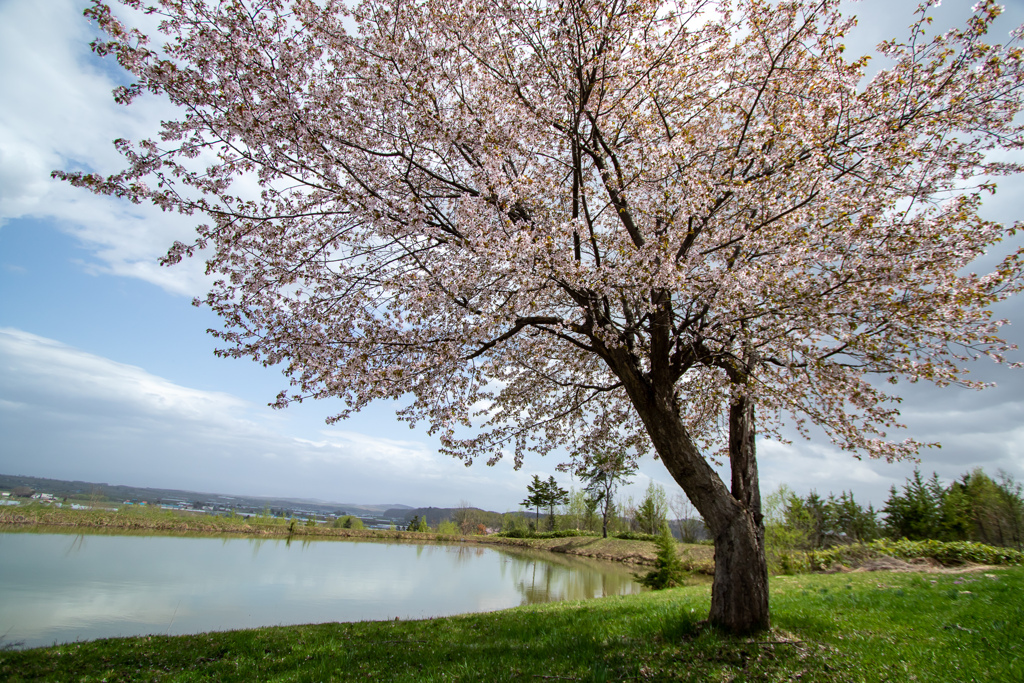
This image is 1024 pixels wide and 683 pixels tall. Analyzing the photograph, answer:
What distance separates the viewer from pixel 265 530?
33.2m

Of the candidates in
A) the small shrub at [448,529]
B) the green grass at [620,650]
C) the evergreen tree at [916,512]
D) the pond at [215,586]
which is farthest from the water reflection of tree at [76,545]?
the evergreen tree at [916,512]

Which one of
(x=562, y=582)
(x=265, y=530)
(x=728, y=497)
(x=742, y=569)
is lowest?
(x=265, y=530)

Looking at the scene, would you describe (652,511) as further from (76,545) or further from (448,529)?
(76,545)

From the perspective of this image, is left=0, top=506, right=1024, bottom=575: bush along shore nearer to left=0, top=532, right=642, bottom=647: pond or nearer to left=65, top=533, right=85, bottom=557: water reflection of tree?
left=65, top=533, right=85, bottom=557: water reflection of tree

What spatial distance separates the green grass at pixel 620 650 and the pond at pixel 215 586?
3.17 meters

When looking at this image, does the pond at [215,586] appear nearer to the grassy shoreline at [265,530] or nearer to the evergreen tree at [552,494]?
the grassy shoreline at [265,530]

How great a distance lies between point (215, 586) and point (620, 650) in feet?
46.4

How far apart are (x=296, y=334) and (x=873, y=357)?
860 centimetres

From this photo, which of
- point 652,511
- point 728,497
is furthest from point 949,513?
point 728,497

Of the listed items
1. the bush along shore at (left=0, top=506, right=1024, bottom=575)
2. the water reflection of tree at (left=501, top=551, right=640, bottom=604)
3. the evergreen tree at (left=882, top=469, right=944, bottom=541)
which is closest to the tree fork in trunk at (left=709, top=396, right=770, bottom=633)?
the water reflection of tree at (left=501, top=551, right=640, bottom=604)

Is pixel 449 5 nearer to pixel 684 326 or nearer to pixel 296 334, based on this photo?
pixel 296 334

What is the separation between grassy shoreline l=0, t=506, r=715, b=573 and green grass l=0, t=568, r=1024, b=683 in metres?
19.0

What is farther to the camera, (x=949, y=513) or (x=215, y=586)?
(x=949, y=513)

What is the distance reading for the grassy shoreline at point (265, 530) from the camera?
2353 centimetres
